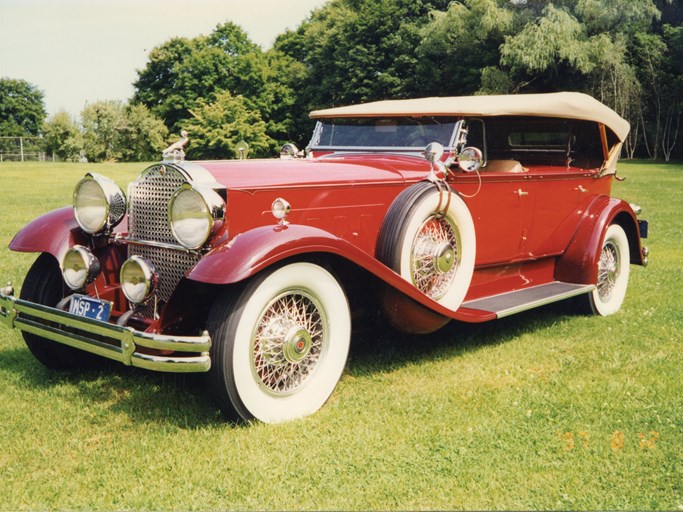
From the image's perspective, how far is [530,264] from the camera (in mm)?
6234

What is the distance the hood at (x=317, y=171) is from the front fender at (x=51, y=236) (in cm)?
105

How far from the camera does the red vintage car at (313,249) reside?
3777mm

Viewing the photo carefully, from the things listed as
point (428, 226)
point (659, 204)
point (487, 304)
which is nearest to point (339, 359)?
point (428, 226)

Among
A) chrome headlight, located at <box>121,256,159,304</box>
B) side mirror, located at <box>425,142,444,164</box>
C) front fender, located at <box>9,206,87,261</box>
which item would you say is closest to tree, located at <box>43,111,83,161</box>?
front fender, located at <box>9,206,87,261</box>

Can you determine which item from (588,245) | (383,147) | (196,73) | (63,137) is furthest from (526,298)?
(196,73)

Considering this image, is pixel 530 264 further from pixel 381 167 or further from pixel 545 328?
pixel 381 167

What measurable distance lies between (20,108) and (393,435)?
7843 centimetres

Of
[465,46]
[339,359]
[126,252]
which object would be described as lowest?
[339,359]

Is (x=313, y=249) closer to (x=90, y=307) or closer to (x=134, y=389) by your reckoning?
(x=90, y=307)

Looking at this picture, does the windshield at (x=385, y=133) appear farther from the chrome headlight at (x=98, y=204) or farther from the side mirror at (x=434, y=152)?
the chrome headlight at (x=98, y=204)

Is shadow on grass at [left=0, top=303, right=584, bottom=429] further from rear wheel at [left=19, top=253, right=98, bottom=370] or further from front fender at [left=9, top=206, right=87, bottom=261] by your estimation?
front fender at [left=9, top=206, right=87, bottom=261]

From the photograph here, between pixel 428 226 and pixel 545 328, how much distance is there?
1888mm

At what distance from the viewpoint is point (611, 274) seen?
6.82 metres

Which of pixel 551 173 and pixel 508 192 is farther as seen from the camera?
pixel 551 173
